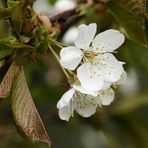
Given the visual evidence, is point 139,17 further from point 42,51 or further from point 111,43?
point 42,51

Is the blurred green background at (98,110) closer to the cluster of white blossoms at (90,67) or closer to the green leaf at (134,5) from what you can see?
the green leaf at (134,5)

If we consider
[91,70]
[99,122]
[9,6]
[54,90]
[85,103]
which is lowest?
[99,122]

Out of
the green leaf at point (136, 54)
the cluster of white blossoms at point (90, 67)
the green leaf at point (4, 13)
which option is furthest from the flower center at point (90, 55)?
the green leaf at point (136, 54)

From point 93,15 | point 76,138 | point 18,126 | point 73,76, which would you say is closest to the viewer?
point 18,126

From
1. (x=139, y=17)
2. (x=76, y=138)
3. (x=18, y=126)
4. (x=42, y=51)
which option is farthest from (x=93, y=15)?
(x=76, y=138)

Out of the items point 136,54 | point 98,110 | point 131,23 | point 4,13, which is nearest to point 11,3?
point 4,13

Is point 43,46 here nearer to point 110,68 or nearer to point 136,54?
point 110,68

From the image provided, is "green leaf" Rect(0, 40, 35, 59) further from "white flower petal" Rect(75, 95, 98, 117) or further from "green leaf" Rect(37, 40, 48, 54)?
"white flower petal" Rect(75, 95, 98, 117)
